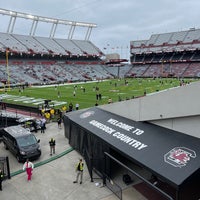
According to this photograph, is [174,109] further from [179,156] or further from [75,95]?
[75,95]

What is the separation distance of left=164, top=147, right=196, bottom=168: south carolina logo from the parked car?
24.3 feet

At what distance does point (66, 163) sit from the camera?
12430 millimetres

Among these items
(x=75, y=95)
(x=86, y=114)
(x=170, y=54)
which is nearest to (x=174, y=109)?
(x=86, y=114)

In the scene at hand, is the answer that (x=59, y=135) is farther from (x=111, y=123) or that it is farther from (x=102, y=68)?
(x=102, y=68)

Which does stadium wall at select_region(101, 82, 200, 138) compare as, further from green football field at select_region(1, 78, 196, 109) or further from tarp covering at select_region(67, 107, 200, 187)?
green football field at select_region(1, 78, 196, 109)

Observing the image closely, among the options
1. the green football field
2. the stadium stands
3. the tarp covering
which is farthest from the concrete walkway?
the stadium stands

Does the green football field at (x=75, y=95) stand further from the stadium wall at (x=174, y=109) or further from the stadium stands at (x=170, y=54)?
the stadium stands at (x=170, y=54)

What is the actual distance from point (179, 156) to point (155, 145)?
3.82 feet

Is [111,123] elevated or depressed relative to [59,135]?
elevated

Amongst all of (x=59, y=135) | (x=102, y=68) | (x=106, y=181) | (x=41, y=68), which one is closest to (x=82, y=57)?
(x=102, y=68)

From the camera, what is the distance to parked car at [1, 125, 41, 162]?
1236 centimetres

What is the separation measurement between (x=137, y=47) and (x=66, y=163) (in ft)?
295

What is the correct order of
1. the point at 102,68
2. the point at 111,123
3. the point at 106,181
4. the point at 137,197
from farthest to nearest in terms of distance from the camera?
the point at 102,68, the point at 111,123, the point at 106,181, the point at 137,197

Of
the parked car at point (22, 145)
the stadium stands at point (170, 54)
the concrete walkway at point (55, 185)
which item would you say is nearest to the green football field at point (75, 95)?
the parked car at point (22, 145)
